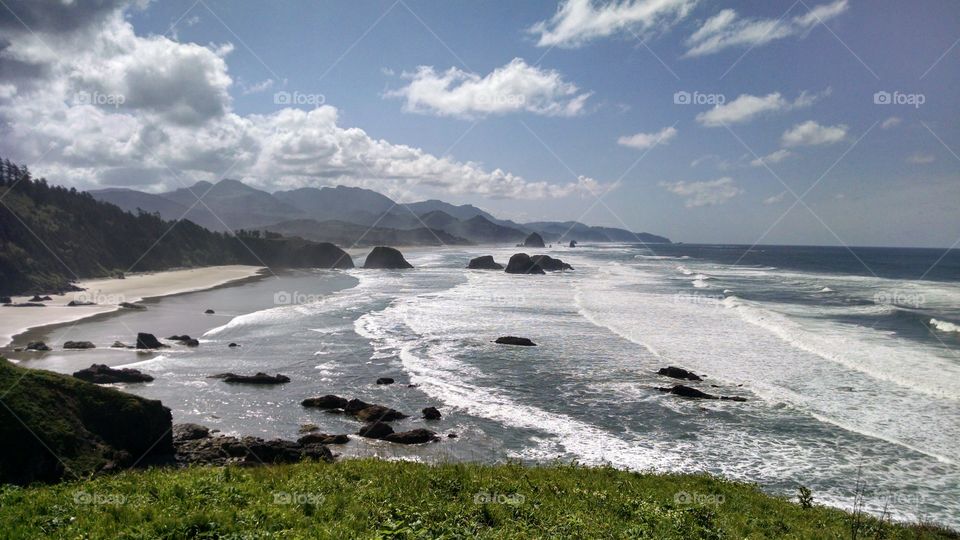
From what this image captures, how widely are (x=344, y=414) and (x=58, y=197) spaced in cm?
9280

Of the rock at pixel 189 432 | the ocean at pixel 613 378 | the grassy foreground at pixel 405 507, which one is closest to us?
the grassy foreground at pixel 405 507

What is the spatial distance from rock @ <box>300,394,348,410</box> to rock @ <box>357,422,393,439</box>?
3.39m

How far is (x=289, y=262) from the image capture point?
387ft

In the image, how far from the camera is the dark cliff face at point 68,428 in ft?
41.1

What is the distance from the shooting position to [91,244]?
82625 mm

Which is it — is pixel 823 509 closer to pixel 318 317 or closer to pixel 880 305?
pixel 318 317

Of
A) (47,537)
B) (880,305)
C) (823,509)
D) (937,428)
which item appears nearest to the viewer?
(47,537)

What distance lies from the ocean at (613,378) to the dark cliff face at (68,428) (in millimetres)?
4167

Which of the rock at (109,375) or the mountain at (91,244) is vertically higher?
the mountain at (91,244)

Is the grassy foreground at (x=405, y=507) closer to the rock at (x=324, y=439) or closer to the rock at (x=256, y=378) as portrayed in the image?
the rock at (x=324, y=439)

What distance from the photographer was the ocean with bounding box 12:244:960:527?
18375mm

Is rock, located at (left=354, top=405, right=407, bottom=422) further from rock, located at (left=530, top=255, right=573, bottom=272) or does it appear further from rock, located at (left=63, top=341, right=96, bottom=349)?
rock, located at (left=530, top=255, right=573, bottom=272)

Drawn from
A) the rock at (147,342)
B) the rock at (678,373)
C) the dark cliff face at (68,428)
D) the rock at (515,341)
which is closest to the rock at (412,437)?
the dark cliff face at (68,428)

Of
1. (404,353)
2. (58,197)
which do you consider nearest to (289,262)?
(58,197)
